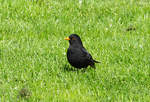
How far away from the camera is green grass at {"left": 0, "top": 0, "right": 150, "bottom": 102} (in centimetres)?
603

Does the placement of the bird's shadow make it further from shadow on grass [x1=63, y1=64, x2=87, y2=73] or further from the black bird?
the black bird

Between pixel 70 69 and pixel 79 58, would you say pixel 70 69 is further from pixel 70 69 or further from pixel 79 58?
pixel 79 58

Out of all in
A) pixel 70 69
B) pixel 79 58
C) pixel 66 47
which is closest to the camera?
pixel 79 58

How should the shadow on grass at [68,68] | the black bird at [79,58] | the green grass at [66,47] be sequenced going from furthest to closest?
the shadow on grass at [68,68]
the black bird at [79,58]
the green grass at [66,47]

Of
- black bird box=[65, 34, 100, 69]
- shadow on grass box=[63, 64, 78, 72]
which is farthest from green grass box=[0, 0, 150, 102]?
black bird box=[65, 34, 100, 69]

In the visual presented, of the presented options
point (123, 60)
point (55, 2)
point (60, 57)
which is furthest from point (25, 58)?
point (55, 2)

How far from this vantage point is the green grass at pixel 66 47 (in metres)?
6.03

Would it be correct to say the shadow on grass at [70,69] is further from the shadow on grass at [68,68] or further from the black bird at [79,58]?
the black bird at [79,58]

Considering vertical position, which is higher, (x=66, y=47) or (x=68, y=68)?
(x=66, y=47)

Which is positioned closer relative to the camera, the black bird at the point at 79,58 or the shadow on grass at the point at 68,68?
the black bird at the point at 79,58

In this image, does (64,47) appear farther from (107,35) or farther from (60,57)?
(107,35)

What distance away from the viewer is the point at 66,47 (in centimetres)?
845

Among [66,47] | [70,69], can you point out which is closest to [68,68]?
[70,69]

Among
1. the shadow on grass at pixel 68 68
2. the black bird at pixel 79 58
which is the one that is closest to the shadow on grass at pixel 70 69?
the shadow on grass at pixel 68 68
